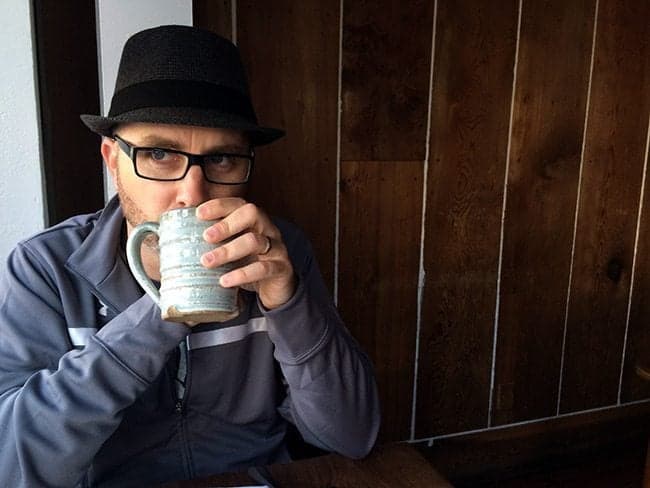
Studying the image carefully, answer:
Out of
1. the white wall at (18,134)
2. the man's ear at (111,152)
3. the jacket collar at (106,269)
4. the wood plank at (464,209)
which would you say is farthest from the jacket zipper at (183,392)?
the wood plank at (464,209)

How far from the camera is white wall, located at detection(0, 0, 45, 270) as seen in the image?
1.27m

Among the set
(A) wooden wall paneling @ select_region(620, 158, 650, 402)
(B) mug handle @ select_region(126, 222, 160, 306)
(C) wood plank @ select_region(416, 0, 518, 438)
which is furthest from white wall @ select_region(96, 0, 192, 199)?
(A) wooden wall paneling @ select_region(620, 158, 650, 402)

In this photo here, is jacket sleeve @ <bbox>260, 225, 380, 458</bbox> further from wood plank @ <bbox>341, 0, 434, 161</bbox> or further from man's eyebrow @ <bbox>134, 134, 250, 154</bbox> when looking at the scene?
wood plank @ <bbox>341, 0, 434, 161</bbox>

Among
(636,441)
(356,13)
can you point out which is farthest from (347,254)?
(636,441)

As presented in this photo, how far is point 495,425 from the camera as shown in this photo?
7.68ft

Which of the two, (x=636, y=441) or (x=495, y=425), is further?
(x=636, y=441)

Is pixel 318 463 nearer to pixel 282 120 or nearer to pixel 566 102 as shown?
pixel 282 120

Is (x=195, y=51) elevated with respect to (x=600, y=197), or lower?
elevated

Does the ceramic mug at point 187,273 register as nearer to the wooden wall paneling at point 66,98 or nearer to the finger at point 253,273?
the finger at point 253,273

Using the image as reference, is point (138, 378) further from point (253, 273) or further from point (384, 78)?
point (384, 78)

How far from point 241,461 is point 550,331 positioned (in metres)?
1.58

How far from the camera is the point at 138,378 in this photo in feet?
2.86

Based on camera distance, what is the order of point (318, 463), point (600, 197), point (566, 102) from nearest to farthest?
point (318, 463)
point (566, 102)
point (600, 197)

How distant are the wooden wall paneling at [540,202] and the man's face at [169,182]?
1.35 meters
